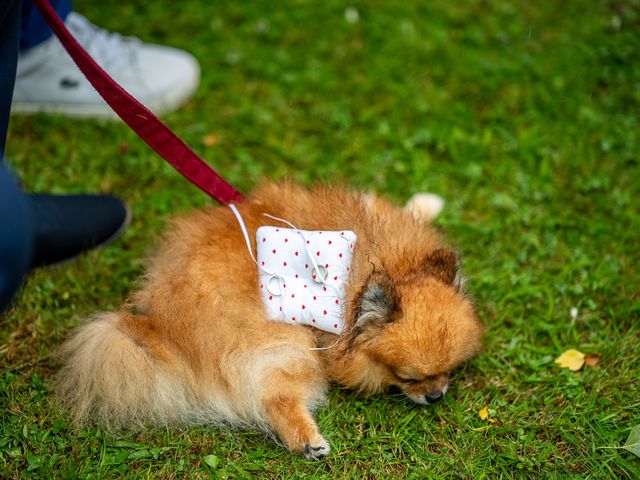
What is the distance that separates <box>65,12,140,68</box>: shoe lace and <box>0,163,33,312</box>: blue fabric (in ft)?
7.60

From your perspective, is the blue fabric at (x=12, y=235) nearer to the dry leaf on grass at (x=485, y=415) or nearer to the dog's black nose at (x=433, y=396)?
the dog's black nose at (x=433, y=396)

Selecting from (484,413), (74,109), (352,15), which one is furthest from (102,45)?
(484,413)

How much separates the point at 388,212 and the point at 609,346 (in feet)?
3.94

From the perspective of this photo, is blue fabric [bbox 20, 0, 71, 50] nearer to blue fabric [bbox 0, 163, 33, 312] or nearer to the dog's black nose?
blue fabric [bbox 0, 163, 33, 312]

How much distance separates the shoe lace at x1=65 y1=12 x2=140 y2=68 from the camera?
12.3 feet

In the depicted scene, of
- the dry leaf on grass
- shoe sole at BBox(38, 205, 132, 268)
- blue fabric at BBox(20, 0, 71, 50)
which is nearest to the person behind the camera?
the dry leaf on grass

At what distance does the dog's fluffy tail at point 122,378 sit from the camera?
2.36 meters

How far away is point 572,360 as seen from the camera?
274 centimetres

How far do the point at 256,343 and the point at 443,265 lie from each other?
843mm

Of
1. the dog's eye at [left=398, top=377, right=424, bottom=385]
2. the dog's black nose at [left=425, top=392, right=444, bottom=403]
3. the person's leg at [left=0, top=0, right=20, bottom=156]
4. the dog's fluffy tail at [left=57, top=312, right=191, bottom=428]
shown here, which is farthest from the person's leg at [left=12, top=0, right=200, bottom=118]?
the dog's black nose at [left=425, top=392, right=444, bottom=403]

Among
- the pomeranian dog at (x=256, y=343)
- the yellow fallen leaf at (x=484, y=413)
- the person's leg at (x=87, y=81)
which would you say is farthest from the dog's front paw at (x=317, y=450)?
the person's leg at (x=87, y=81)

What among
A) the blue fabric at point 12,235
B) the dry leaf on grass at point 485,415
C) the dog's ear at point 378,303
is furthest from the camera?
the dry leaf on grass at point 485,415

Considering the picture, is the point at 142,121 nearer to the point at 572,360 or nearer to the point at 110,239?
the point at 110,239

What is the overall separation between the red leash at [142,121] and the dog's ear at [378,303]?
0.85 metres
